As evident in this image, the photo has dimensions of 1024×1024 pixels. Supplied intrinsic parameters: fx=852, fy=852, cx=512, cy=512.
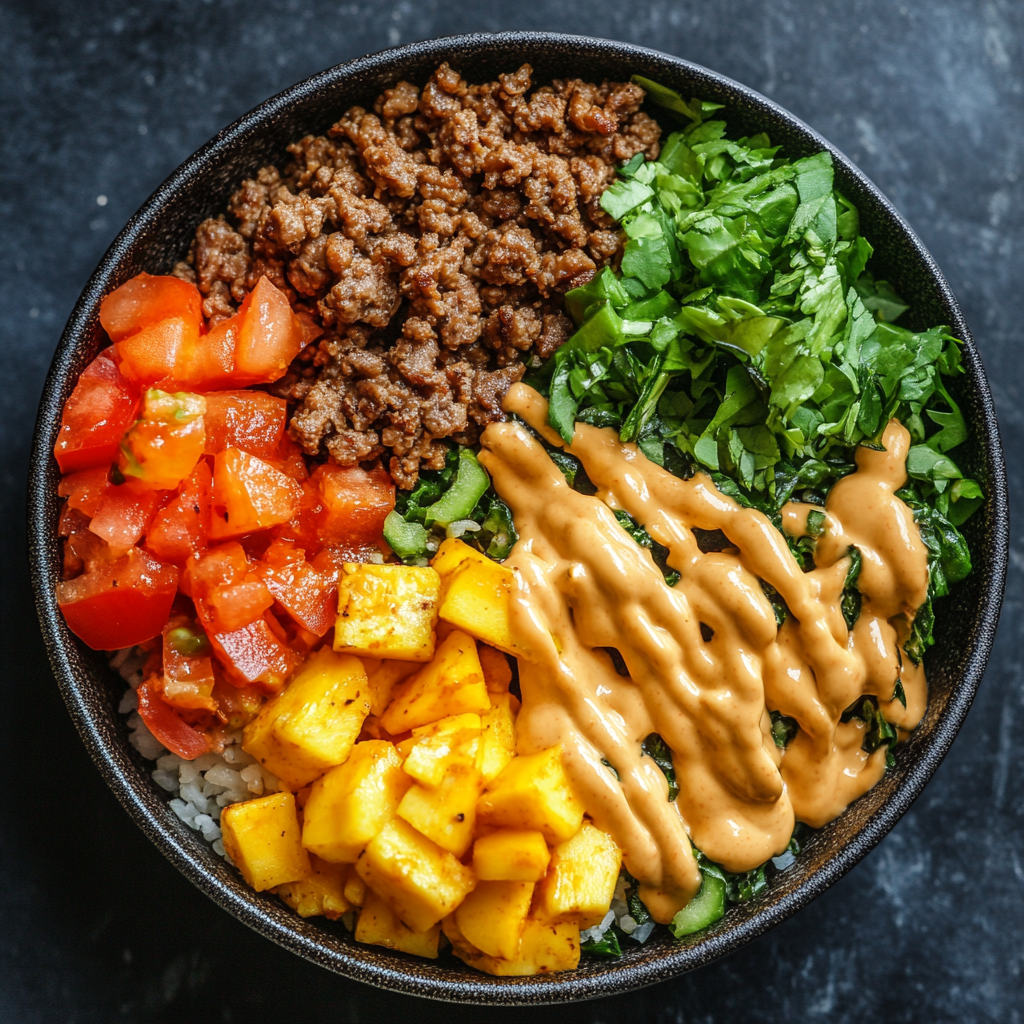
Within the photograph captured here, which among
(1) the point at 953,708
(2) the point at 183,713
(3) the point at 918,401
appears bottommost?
(1) the point at 953,708

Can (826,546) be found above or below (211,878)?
above

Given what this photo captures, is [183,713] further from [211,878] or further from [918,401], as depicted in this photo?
[918,401]

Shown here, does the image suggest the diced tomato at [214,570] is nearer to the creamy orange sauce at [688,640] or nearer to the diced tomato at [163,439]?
the diced tomato at [163,439]

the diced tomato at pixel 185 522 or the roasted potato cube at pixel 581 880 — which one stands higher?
the diced tomato at pixel 185 522

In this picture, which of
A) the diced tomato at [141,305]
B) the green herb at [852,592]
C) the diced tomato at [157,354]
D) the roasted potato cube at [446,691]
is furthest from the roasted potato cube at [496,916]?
the diced tomato at [141,305]

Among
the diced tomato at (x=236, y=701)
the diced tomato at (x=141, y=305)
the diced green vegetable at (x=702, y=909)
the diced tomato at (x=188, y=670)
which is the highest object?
the diced tomato at (x=141, y=305)

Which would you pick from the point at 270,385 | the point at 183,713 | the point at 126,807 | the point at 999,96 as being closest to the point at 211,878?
the point at 126,807

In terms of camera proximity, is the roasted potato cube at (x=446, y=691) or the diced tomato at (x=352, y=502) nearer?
the roasted potato cube at (x=446, y=691)

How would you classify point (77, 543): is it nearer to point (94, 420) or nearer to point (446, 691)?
point (94, 420)
